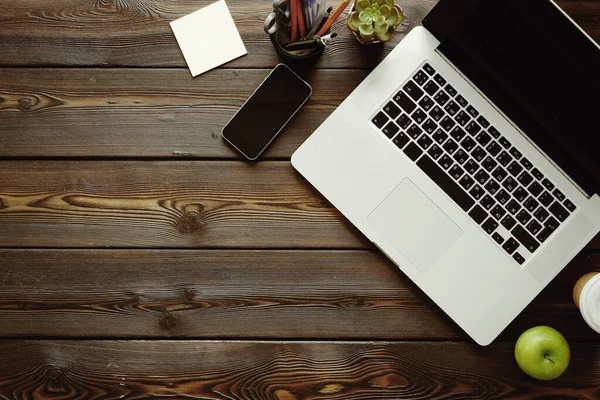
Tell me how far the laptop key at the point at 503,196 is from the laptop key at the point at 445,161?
0.09 m

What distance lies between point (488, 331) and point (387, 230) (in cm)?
23

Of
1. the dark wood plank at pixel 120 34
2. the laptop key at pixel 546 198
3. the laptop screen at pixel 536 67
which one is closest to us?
the laptop screen at pixel 536 67

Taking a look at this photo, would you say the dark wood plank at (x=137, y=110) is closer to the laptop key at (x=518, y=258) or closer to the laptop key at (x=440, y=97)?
the laptop key at (x=440, y=97)

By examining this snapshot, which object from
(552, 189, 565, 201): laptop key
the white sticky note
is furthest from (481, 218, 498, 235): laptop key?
the white sticky note

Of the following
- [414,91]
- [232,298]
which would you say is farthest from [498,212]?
[232,298]

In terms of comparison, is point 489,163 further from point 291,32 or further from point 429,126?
point 291,32

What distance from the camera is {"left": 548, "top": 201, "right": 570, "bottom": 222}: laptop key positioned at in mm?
823

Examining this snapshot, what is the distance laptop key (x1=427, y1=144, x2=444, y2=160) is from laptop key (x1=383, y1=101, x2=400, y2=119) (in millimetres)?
79

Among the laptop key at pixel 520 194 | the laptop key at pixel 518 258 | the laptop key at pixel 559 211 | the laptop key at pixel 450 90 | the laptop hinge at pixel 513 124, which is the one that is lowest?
the laptop key at pixel 518 258

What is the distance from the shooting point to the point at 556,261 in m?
0.83

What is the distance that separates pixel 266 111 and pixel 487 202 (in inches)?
15.4

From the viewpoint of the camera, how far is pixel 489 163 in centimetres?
83

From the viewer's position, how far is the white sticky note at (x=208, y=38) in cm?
93

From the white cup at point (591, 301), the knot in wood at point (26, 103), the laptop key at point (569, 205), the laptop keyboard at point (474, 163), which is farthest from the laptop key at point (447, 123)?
the knot in wood at point (26, 103)
